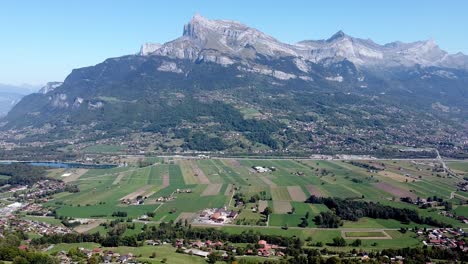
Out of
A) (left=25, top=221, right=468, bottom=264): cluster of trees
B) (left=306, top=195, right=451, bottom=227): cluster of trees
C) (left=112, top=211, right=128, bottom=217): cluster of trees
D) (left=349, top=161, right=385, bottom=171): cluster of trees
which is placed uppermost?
(left=349, top=161, right=385, bottom=171): cluster of trees

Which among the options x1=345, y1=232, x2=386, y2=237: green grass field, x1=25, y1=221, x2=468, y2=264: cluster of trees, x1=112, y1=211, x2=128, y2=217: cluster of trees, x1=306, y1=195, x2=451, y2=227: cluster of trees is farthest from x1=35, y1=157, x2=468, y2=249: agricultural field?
x1=25, y1=221, x2=468, y2=264: cluster of trees

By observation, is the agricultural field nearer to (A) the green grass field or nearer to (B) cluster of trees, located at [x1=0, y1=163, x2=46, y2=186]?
(A) the green grass field

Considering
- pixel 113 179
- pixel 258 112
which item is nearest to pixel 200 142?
pixel 258 112

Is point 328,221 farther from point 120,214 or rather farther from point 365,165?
point 365,165

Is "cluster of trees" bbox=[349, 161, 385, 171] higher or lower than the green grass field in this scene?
higher

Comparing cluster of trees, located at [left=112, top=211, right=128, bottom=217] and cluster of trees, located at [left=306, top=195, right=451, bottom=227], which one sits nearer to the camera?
cluster of trees, located at [left=306, top=195, right=451, bottom=227]

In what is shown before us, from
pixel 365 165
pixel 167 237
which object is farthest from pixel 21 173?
pixel 365 165
